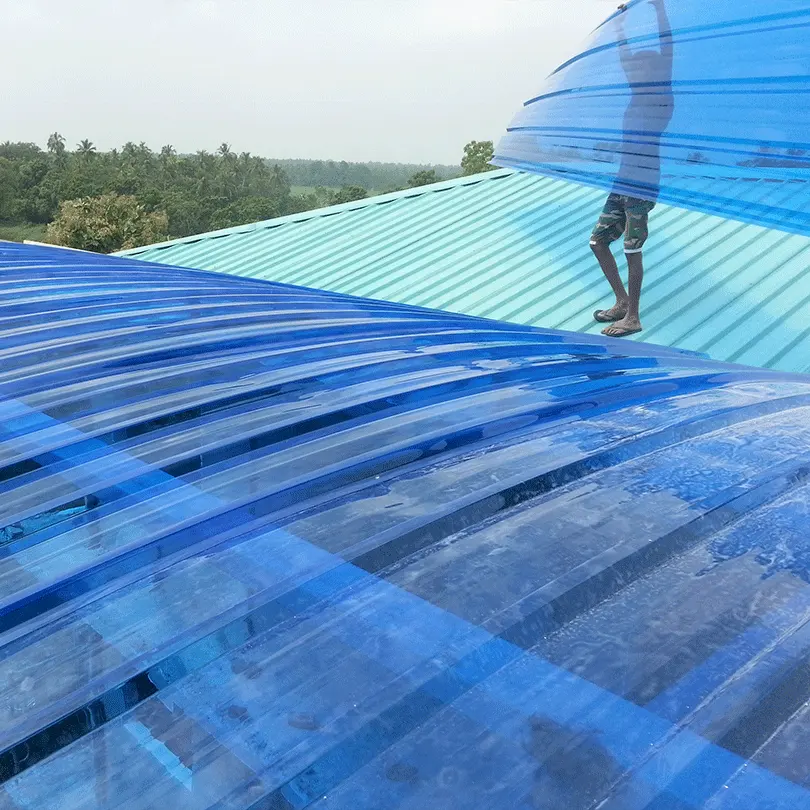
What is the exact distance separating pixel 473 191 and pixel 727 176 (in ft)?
20.1

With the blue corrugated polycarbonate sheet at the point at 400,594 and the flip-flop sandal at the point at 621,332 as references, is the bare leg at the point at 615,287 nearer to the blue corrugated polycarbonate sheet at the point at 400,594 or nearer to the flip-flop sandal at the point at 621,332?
the flip-flop sandal at the point at 621,332

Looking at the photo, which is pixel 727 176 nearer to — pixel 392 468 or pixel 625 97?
pixel 625 97

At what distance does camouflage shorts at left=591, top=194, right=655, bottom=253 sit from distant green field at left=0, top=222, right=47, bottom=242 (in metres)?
65.0

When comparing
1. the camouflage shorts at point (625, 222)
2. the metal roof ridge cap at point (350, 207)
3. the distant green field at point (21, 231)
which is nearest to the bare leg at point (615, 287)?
the camouflage shorts at point (625, 222)

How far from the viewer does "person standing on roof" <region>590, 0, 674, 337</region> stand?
16.6 feet

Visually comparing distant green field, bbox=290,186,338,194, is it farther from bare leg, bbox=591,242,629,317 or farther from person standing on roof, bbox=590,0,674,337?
bare leg, bbox=591,242,629,317

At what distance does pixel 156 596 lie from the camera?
1.54 metres

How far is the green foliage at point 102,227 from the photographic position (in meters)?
43.0

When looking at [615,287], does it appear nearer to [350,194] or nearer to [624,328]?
[624,328]

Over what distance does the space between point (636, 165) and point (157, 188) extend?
204 feet

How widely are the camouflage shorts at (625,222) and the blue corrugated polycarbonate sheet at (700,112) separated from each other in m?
→ 0.50

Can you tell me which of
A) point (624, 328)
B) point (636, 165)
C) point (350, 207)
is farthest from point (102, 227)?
point (636, 165)

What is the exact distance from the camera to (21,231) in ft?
217

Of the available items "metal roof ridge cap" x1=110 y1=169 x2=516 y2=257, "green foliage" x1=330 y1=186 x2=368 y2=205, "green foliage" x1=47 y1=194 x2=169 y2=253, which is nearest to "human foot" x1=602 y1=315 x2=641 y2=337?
"metal roof ridge cap" x1=110 y1=169 x2=516 y2=257
